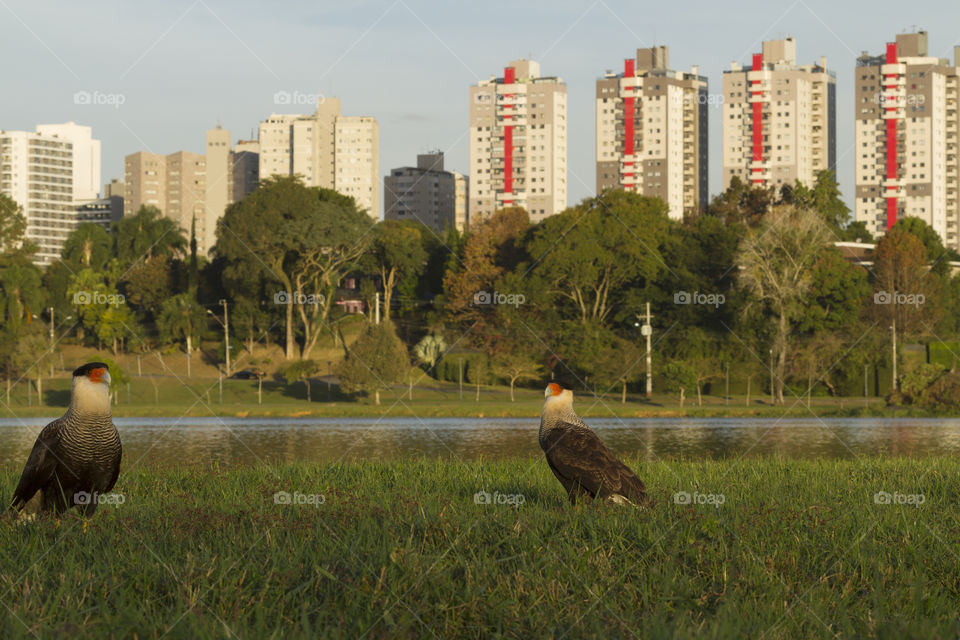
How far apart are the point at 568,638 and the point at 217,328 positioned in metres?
87.6

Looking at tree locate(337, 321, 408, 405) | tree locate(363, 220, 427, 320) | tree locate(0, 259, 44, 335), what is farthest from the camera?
tree locate(363, 220, 427, 320)

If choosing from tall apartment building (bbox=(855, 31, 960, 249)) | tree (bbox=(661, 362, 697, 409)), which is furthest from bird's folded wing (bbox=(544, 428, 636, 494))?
tall apartment building (bbox=(855, 31, 960, 249))

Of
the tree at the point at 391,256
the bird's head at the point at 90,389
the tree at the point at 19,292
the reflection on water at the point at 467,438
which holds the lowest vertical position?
the reflection on water at the point at 467,438

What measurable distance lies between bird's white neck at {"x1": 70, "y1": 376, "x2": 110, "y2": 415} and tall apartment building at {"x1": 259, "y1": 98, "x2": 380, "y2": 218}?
15672 centimetres

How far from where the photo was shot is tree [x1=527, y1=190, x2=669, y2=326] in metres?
74.1

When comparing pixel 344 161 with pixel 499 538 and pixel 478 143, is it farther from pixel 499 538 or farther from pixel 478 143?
pixel 499 538

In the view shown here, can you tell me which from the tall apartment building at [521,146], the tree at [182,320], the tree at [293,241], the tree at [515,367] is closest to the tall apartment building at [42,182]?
the tall apartment building at [521,146]

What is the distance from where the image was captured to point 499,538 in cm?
741

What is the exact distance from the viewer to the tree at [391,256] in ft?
276

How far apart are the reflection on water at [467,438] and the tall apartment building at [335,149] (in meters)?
118

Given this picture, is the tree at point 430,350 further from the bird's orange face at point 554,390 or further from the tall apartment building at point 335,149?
the tall apartment building at point 335,149

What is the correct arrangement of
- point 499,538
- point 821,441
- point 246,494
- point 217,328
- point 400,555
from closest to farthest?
point 400,555, point 499,538, point 246,494, point 821,441, point 217,328

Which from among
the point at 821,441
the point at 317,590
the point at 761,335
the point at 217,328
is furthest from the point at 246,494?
the point at 217,328

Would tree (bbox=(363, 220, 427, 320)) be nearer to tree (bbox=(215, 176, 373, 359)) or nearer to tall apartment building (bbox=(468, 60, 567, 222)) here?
tree (bbox=(215, 176, 373, 359))
